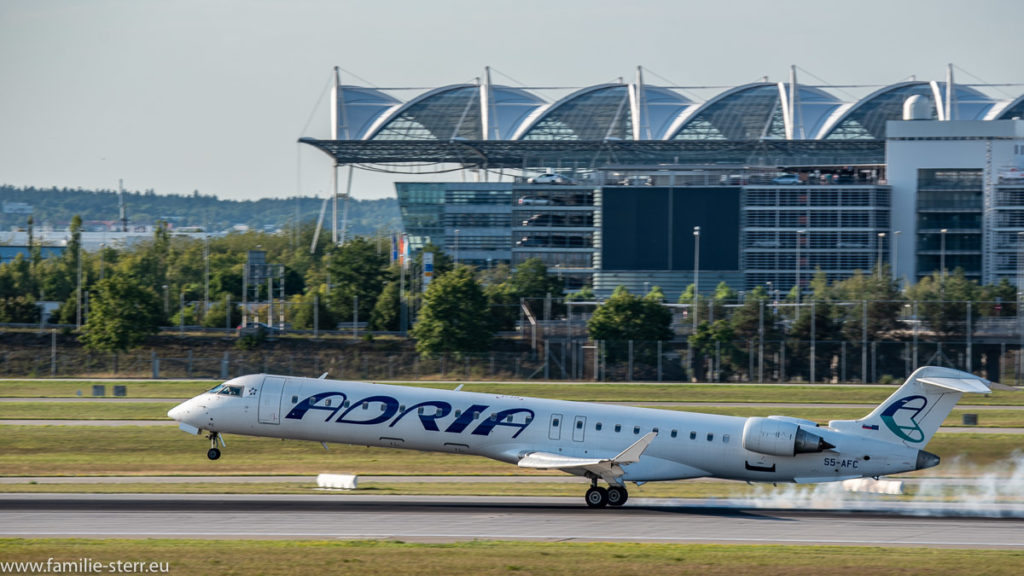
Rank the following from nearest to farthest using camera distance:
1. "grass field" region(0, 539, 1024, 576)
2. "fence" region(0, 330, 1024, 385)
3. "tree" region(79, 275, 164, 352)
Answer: "grass field" region(0, 539, 1024, 576) → "fence" region(0, 330, 1024, 385) → "tree" region(79, 275, 164, 352)

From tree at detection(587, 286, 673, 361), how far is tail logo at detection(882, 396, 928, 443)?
49.2m

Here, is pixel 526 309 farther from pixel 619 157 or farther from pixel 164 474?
pixel 619 157

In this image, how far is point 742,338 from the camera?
8906cm

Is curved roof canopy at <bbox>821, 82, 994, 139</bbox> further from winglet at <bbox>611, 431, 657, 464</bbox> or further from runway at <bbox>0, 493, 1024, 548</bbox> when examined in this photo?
winglet at <bbox>611, 431, 657, 464</bbox>

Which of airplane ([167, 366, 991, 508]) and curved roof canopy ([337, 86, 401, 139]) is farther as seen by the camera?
curved roof canopy ([337, 86, 401, 139])

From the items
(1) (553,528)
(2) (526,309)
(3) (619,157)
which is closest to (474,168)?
(3) (619,157)

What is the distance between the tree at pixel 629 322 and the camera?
86625 millimetres

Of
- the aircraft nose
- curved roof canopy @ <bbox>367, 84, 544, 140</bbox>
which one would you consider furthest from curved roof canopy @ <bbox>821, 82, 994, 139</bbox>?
the aircraft nose

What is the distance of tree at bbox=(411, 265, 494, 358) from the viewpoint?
87125 millimetres

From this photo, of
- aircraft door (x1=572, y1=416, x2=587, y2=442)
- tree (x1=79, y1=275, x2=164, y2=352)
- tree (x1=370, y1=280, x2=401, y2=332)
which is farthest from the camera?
tree (x1=370, y1=280, x2=401, y2=332)

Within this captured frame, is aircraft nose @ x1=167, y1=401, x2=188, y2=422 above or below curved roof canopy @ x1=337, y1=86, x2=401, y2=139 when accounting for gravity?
below

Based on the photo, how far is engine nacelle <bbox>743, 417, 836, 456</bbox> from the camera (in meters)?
35.1

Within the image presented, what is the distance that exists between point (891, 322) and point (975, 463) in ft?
140
